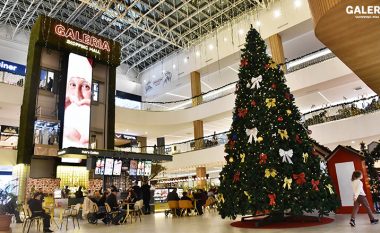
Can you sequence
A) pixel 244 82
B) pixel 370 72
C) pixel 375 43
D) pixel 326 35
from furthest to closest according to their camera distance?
pixel 244 82 → pixel 370 72 → pixel 375 43 → pixel 326 35

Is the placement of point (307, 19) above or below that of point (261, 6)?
below

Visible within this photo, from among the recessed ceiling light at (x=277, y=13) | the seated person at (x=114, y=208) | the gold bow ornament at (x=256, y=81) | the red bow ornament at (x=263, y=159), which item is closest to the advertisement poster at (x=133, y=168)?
the seated person at (x=114, y=208)

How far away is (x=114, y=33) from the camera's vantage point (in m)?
22.8

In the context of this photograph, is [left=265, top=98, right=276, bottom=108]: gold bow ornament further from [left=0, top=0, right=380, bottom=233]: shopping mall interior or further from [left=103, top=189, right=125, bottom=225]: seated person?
[left=103, top=189, right=125, bottom=225]: seated person

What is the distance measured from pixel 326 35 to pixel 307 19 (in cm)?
1424

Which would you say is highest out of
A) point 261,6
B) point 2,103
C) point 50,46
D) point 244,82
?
point 261,6

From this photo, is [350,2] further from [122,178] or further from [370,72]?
[122,178]

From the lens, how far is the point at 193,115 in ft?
69.2

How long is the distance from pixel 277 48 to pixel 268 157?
40.6 feet

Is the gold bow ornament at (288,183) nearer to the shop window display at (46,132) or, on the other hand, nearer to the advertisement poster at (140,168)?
the advertisement poster at (140,168)

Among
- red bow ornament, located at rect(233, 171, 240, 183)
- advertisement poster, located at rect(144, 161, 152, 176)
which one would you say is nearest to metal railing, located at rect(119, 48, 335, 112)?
advertisement poster, located at rect(144, 161, 152, 176)

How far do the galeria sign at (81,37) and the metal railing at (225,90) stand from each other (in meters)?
5.36

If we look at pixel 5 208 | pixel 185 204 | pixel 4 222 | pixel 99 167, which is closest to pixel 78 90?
pixel 99 167

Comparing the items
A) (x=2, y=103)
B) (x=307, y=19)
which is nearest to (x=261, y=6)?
(x=307, y=19)
